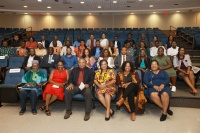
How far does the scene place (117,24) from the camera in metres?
15.4

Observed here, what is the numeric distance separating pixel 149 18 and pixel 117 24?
2.50m

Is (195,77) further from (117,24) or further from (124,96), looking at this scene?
(117,24)

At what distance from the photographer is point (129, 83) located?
3566 millimetres

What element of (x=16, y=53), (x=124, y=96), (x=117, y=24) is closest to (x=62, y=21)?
(x=117, y=24)

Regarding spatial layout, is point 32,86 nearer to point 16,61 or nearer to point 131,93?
point 16,61

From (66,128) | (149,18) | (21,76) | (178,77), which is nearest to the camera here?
(66,128)

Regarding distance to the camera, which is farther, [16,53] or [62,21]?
[62,21]

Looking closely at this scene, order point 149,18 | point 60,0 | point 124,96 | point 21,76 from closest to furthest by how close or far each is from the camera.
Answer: point 124,96
point 21,76
point 60,0
point 149,18

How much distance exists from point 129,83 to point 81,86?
0.90 metres

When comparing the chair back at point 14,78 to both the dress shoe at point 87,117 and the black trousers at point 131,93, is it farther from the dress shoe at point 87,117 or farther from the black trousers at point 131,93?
the black trousers at point 131,93

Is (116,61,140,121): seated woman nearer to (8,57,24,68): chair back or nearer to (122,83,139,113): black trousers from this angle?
(122,83,139,113): black trousers

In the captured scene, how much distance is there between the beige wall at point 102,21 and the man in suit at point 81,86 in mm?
12075

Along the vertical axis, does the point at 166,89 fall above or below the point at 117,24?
below

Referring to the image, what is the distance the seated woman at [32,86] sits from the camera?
3670mm
